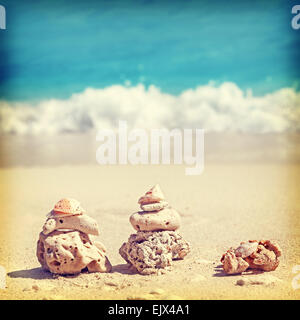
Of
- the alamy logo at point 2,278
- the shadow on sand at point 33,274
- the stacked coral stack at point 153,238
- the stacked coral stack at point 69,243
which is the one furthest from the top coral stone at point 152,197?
the alamy logo at point 2,278

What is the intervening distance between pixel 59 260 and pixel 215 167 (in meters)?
10.7

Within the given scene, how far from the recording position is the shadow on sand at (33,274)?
8.35 m

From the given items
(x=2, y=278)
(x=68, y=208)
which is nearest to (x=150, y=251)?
(x=68, y=208)

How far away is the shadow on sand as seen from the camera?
8345mm

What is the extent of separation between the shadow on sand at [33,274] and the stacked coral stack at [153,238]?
1.34 m

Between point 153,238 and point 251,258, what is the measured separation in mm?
1648

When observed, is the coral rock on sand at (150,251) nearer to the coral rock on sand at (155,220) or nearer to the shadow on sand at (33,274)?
the coral rock on sand at (155,220)

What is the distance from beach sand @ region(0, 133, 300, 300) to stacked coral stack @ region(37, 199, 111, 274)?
187 mm

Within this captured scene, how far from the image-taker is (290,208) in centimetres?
1250

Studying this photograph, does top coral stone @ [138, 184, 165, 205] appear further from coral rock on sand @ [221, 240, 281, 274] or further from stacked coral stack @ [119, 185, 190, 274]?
coral rock on sand @ [221, 240, 281, 274]

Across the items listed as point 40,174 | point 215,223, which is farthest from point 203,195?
point 40,174

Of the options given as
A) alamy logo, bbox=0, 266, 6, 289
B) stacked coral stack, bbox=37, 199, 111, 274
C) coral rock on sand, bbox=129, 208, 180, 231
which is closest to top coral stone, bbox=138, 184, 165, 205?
coral rock on sand, bbox=129, 208, 180, 231

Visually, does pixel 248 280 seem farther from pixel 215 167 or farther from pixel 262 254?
pixel 215 167

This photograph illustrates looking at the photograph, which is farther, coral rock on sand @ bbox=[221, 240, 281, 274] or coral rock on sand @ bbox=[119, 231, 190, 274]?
coral rock on sand @ bbox=[119, 231, 190, 274]
